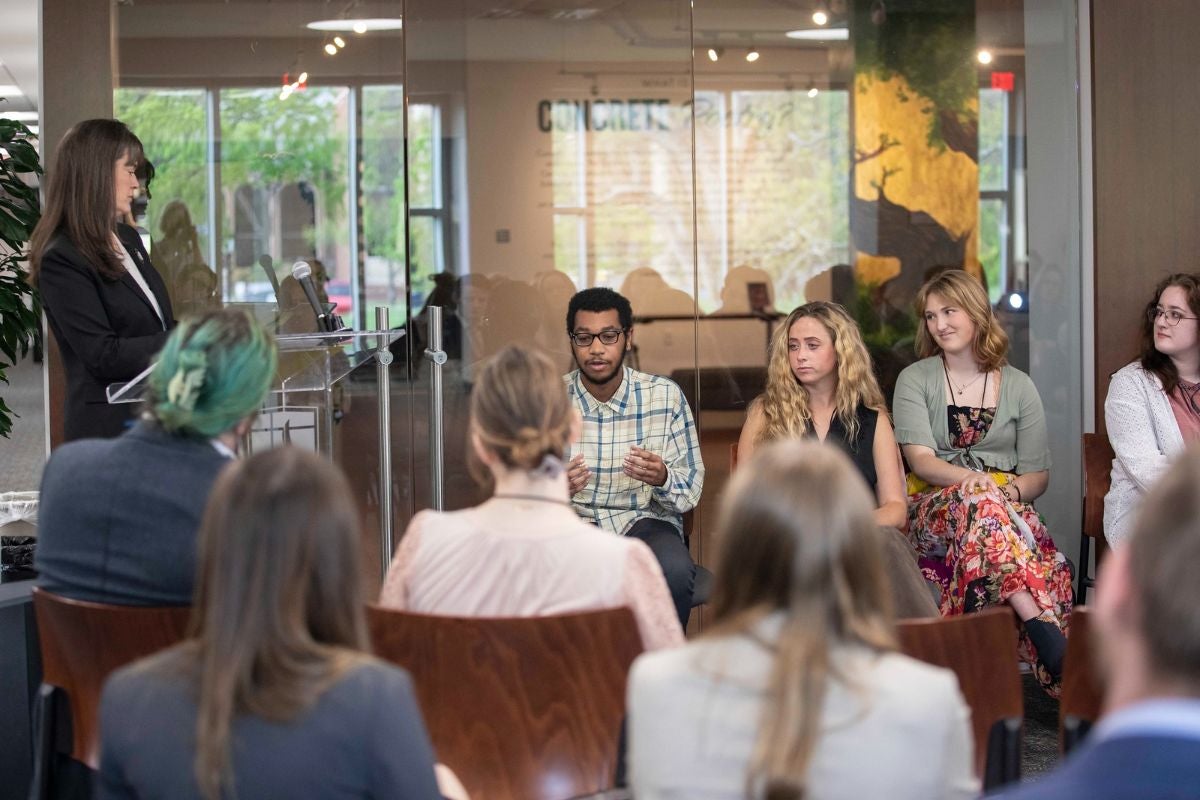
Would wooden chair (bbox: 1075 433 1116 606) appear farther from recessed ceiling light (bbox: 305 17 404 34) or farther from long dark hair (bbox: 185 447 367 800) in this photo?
long dark hair (bbox: 185 447 367 800)

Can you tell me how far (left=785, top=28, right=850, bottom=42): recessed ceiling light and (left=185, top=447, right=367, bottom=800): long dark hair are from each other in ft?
14.3

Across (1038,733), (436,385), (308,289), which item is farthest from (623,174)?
(1038,733)

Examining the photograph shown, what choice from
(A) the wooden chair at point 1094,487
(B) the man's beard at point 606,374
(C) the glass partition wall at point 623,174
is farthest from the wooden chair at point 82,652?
(A) the wooden chair at point 1094,487

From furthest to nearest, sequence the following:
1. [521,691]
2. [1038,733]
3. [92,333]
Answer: [1038,733] < [92,333] < [521,691]

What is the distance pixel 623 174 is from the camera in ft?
18.2

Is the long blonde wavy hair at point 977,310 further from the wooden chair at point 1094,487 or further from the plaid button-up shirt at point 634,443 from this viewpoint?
the plaid button-up shirt at point 634,443

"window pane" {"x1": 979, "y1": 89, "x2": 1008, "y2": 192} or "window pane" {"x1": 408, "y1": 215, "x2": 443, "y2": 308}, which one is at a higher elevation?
"window pane" {"x1": 979, "y1": 89, "x2": 1008, "y2": 192}

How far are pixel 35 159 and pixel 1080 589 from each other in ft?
13.4

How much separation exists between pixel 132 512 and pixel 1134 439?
3.36 m

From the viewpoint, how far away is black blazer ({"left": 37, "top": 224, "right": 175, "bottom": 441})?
Answer: 3643 mm

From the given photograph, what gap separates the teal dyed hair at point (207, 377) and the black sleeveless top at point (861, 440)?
2.24 metres

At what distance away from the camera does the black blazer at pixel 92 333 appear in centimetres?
364

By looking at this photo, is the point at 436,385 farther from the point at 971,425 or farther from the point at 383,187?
the point at 971,425

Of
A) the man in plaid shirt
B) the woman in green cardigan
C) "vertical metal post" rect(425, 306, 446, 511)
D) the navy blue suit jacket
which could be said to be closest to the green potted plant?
"vertical metal post" rect(425, 306, 446, 511)
